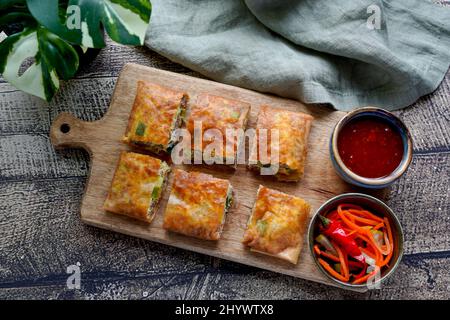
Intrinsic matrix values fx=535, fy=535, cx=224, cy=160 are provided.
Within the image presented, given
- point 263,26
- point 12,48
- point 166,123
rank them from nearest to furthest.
Answer: point 12,48 → point 166,123 → point 263,26

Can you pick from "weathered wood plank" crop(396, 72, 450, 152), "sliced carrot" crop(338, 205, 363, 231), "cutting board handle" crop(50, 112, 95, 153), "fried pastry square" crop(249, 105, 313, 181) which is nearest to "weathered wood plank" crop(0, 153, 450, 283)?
"weathered wood plank" crop(396, 72, 450, 152)

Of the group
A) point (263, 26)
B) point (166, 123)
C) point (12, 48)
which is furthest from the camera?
point (263, 26)

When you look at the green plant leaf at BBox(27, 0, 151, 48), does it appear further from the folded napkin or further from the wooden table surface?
the wooden table surface

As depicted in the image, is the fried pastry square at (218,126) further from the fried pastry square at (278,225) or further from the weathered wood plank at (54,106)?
the weathered wood plank at (54,106)

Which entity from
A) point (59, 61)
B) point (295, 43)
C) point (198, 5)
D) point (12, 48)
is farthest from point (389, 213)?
point (12, 48)

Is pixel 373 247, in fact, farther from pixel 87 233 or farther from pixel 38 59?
pixel 38 59

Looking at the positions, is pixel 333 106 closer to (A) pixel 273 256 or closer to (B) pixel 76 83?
(A) pixel 273 256
